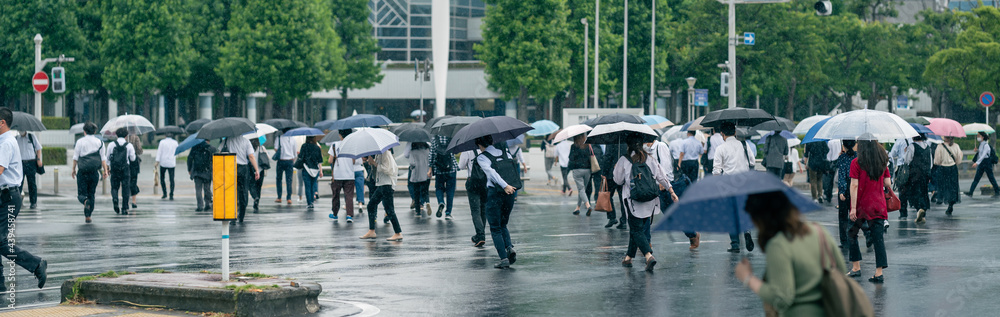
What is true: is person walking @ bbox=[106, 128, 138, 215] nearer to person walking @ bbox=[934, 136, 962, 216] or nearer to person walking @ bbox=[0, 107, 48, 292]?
person walking @ bbox=[0, 107, 48, 292]

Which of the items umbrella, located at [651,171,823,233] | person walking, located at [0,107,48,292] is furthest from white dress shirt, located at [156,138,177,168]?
umbrella, located at [651,171,823,233]

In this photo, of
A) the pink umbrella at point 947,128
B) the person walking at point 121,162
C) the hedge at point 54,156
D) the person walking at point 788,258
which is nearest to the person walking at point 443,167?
the person walking at point 121,162

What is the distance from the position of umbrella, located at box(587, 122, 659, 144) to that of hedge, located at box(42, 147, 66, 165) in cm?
2350

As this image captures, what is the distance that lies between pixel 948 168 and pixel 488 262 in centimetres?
1167

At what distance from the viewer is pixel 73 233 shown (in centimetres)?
1562

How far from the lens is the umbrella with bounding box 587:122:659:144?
11.9 meters

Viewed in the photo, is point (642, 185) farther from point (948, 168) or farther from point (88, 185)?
point (948, 168)

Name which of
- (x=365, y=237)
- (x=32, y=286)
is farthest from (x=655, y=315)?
(x=365, y=237)

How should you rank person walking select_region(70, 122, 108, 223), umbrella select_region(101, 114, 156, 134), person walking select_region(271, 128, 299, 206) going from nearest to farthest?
person walking select_region(70, 122, 108, 223)
person walking select_region(271, 128, 299, 206)
umbrella select_region(101, 114, 156, 134)

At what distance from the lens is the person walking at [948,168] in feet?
64.0

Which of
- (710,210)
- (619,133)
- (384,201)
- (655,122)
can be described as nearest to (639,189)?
(619,133)

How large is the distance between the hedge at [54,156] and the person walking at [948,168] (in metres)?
24.4

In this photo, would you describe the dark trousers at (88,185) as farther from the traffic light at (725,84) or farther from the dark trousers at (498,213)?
the traffic light at (725,84)

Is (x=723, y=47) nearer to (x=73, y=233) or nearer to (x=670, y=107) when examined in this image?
(x=670, y=107)
